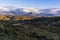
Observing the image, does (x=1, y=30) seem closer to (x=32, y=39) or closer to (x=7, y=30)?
(x=7, y=30)

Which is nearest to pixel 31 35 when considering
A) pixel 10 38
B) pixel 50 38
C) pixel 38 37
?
pixel 38 37

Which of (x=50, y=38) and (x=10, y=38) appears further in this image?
(x=50, y=38)

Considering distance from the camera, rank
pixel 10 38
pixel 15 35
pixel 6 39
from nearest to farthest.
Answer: pixel 6 39, pixel 10 38, pixel 15 35

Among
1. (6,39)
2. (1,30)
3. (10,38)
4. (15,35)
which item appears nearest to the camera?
(6,39)

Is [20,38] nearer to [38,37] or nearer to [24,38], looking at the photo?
[24,38]

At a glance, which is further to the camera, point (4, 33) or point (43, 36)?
point (43, 36)

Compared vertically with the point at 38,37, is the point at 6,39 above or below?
above

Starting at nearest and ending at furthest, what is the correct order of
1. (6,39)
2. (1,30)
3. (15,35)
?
(6,39) < (15,35) < (1,30)

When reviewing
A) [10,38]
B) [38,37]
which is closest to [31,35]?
[38,37]

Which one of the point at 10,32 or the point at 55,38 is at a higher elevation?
the point at 10,32
